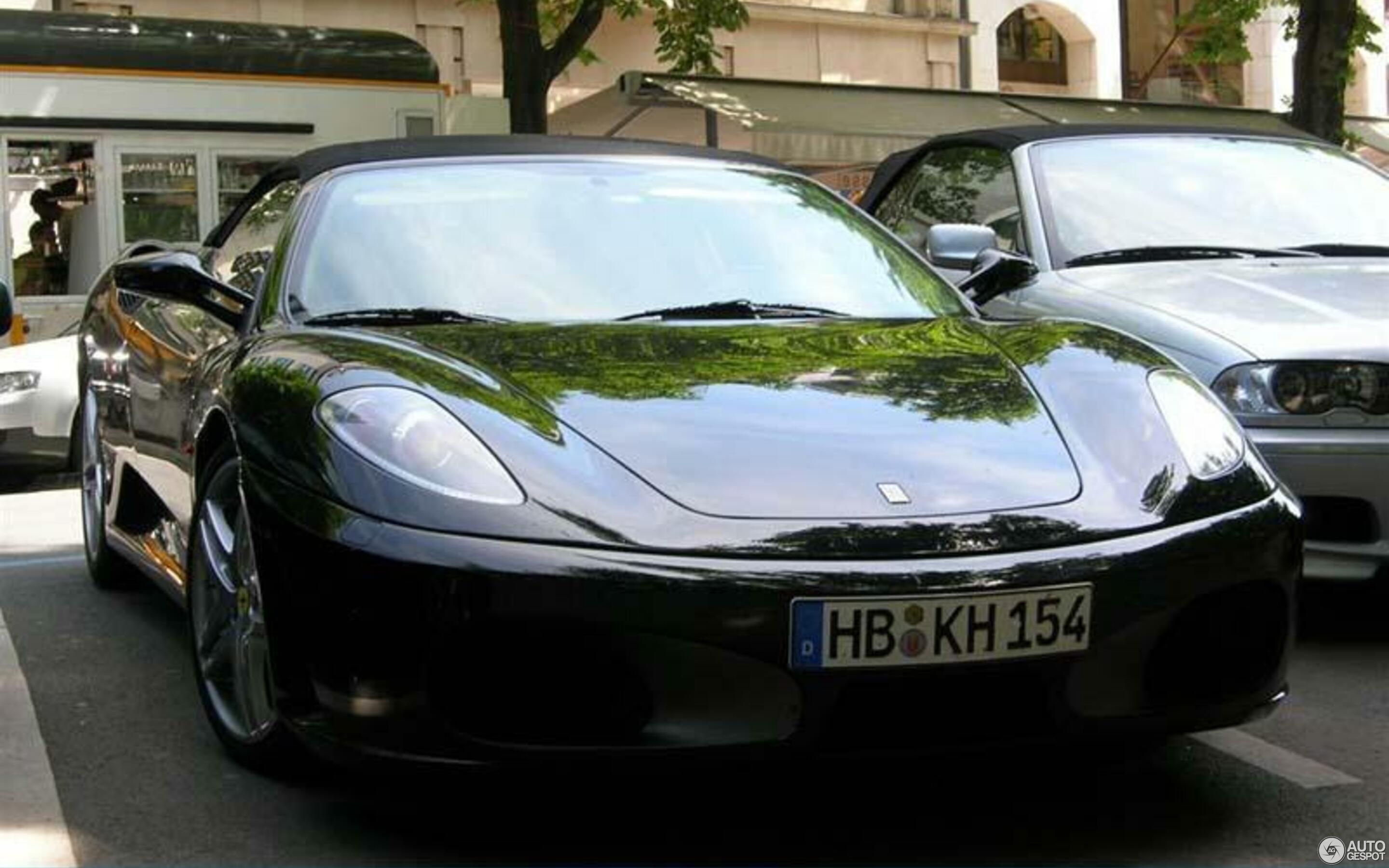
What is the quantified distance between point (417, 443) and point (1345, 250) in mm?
3912

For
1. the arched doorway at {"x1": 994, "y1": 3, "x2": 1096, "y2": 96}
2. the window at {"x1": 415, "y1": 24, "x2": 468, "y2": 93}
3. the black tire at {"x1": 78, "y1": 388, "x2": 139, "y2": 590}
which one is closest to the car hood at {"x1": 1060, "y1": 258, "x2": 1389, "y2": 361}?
the black tire at {"x1": 78, "y1": 388, "x2": 139, "y2": 590}

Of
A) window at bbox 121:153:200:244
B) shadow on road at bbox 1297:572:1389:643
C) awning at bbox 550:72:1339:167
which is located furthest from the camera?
awning at bbox 550:72:1339:167

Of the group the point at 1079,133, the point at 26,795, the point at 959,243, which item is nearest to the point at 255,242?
the point at 26,795

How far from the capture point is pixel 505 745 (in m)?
3.07

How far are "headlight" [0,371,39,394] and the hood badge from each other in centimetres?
786

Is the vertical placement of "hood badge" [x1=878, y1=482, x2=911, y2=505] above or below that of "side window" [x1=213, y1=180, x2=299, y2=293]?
below

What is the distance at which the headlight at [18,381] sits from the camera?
10148mm

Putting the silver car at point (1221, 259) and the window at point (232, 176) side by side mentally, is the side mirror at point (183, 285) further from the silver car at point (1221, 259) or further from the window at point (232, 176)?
the window at point (232, 176)

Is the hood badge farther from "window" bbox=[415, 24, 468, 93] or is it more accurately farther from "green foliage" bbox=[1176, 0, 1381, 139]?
"window" bbox=[415, 24, 468, 93]

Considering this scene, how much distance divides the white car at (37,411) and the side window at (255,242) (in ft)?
16.3

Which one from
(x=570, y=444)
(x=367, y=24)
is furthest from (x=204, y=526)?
(x=367, y=24)

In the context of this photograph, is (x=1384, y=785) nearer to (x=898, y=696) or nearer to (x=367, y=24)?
(x=898, y=696)

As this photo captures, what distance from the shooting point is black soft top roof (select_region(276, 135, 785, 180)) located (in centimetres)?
480

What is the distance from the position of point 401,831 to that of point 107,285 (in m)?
3.32
